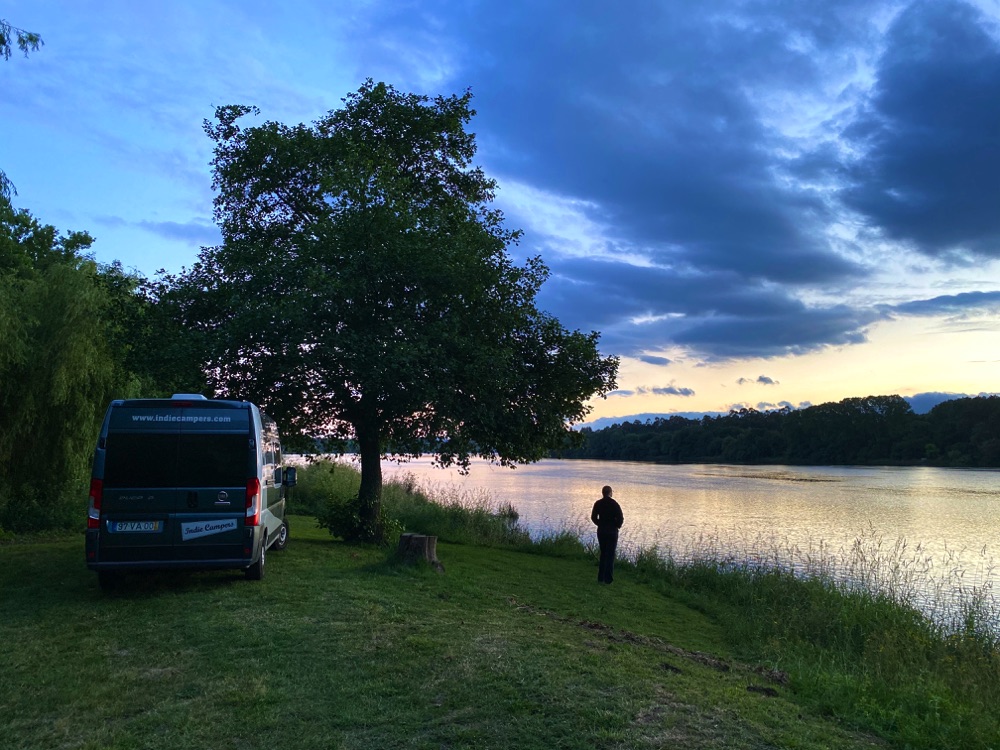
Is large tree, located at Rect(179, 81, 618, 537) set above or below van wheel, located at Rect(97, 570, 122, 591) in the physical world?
above

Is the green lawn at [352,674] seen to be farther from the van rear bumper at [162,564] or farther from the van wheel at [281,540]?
the van wheel at [281,540]

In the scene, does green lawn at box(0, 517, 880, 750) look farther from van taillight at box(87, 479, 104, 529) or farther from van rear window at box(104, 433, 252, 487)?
van rear window at box(104, 433, 252, 487)

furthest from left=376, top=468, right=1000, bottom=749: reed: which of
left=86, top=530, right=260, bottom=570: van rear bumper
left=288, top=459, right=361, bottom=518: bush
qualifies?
left=86, top=530, right=260, bottom=570: van rear bumper

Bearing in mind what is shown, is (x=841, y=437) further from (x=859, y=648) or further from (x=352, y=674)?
(x=352, y=674)

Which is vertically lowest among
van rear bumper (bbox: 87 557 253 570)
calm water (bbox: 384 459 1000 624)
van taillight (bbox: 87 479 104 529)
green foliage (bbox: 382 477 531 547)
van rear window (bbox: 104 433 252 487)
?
calm water (bbox: 384 459 1000 624)

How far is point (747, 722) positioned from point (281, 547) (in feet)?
38.6

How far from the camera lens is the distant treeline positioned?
96000mm

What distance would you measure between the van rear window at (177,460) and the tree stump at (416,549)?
3521 mm

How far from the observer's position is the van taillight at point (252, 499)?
33.3 ft

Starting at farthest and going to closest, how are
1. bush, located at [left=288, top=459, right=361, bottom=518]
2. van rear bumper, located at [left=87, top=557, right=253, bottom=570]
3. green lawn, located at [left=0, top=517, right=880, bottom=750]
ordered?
bush, located at [left=288, top=459, right=361, bottom=518]
van rear bumper, located at [left=87, top=557, right=253, bottom=570]
green lawn, located at [left=0, top=517, right=880, bottom=750]

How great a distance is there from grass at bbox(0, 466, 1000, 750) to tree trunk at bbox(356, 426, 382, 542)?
3397mm

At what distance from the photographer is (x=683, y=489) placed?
48.4 metres

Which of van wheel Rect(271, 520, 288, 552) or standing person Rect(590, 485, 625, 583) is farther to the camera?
standing person Rect(590, 485, 625, 583)

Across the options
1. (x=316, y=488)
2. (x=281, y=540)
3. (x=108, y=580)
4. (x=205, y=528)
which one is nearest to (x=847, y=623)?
(x=281, y=540)
